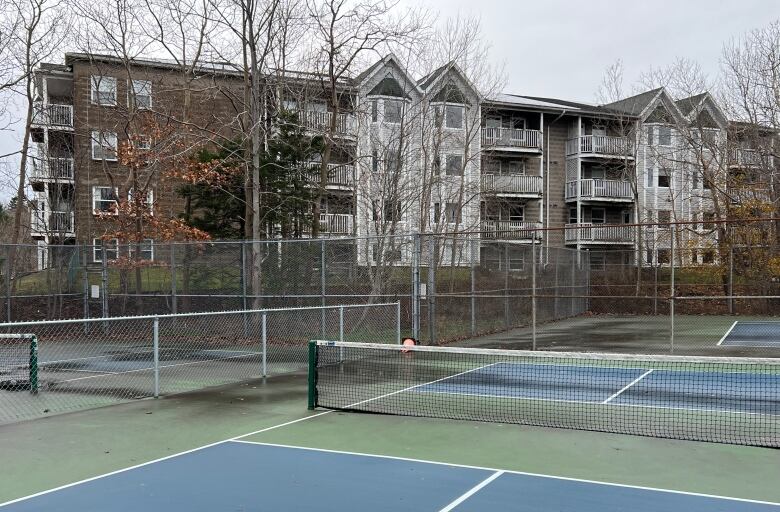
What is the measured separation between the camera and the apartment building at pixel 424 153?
23484 millimetres

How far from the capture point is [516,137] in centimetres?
3934

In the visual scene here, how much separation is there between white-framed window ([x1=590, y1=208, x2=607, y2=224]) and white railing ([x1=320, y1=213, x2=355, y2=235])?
1804 cm

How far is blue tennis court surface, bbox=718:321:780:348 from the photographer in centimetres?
1755

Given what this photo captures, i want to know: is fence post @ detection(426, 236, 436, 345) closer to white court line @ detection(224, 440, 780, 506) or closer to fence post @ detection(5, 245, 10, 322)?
white court line @ detection(224, 440, 780, 506)

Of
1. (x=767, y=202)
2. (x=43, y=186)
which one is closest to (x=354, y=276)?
(x=767, y=202)

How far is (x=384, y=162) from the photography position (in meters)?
22.8

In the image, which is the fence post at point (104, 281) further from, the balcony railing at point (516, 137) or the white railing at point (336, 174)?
the balcony railing at point (516, 137)

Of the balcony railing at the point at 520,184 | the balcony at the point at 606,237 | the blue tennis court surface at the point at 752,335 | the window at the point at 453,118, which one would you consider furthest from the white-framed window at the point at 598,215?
the blue tennis court surface at the point at 752,335

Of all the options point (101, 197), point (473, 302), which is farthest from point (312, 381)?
point (101, 197)

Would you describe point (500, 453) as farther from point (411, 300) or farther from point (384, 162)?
point (384, 162)

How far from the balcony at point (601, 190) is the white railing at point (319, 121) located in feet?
62.2

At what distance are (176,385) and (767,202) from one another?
24.6 metres

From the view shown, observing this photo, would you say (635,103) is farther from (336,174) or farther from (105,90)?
(105,90)

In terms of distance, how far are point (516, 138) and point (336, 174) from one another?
13.5m
